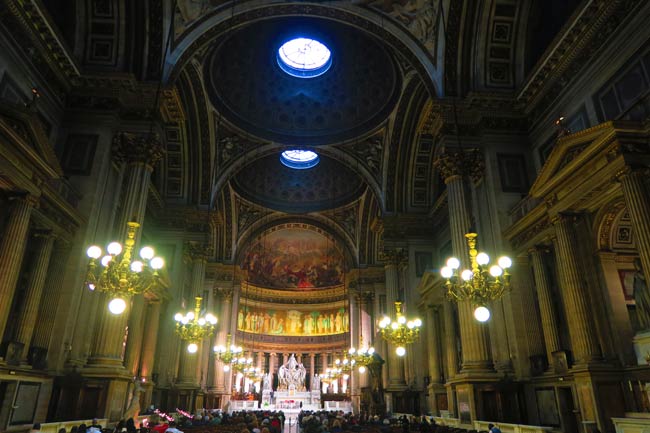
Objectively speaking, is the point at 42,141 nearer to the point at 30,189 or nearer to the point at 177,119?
the point at 30,189

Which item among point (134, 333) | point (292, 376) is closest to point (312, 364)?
point (292, 376)

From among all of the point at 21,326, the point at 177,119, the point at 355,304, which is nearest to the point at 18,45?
the point at 177,119

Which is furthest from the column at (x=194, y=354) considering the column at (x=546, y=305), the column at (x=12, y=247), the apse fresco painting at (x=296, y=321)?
the apse fresco painting at (x=296, y=321)

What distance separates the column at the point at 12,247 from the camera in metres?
8.90

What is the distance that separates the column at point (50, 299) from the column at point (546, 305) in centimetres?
1185

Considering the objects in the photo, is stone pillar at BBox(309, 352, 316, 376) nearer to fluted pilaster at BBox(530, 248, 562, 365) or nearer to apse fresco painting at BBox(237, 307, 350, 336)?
apse fresco painting at BBox(237, 307, 350, 336)

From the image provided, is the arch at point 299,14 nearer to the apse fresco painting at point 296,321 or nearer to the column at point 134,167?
the column at point 134,167

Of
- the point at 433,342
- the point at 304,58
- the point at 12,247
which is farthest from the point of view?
the point at 304,58

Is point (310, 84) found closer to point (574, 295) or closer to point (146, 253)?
point (146, 253)

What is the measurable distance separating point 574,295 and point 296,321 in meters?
28.4

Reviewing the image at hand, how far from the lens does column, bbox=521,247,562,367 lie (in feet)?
34.5

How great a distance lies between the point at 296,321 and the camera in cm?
3600

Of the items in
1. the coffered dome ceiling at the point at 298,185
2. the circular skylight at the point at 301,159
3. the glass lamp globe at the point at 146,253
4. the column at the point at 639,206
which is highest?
the circular skylight at the point at 301,159

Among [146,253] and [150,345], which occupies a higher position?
[146,253]
